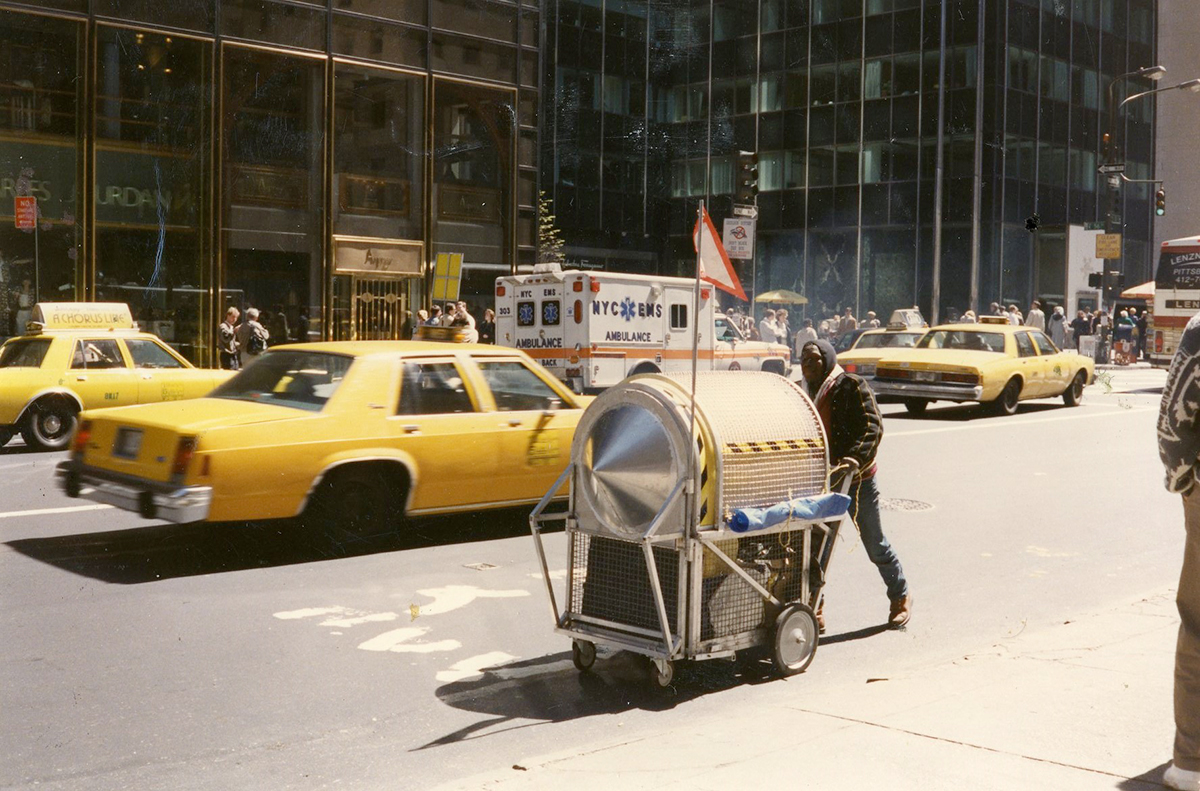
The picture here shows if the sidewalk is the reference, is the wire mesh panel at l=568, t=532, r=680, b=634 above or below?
above

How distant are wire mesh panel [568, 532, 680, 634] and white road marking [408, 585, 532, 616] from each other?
1510mm

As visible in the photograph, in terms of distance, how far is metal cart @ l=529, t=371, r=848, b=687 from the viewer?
18.5ft

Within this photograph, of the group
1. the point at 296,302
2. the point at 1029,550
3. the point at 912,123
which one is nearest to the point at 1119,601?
the point at 1029,550

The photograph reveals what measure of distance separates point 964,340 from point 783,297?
24266mm

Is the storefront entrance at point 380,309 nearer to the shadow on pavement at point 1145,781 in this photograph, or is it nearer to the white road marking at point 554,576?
the white road marking at point 554,576

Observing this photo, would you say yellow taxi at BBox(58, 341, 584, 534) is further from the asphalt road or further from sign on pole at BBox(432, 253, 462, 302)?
sign on pole at BBox(432, 253, 462, 302)

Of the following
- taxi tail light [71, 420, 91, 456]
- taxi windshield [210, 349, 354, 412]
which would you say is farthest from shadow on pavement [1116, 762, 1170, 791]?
taxi tail light [71, 420, 91, 456]

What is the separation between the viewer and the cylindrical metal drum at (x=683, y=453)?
568cm

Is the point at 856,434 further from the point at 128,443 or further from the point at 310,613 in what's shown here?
the point at 128,443

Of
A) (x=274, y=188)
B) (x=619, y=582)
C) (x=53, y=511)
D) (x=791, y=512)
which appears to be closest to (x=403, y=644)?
(x=619, y=582)

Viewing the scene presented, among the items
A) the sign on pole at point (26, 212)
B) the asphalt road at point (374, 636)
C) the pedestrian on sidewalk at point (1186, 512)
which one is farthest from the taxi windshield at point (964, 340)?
the pedestrian on sidewalk at point (1186, 512)

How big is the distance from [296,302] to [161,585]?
769 inches

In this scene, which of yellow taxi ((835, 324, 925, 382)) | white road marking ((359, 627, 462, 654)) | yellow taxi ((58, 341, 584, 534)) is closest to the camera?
white road marking ((359, 627, 462, 654))

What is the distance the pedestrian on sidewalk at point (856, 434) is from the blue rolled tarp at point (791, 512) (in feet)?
1.57
